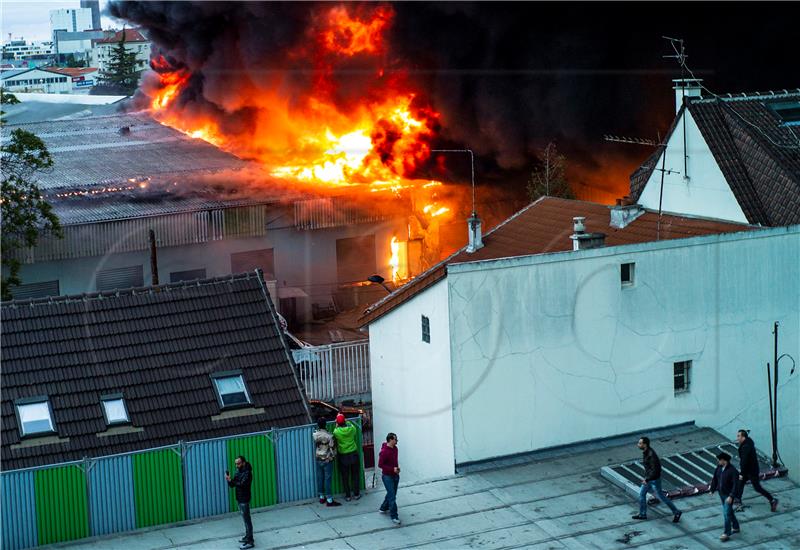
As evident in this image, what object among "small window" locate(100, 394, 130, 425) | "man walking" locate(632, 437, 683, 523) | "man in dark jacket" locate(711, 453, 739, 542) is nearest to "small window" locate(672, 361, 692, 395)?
"man walking" locate(632, 437, 683, 523)

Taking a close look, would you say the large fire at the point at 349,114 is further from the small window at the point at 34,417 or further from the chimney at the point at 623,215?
the small window at the point at 34,417

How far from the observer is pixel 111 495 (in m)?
17.1

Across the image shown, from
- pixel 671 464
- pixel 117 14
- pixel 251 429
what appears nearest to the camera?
pixel 251 429

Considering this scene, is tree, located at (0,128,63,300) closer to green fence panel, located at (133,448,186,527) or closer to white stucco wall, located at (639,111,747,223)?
white stucco wall, located at (639,111,747,223)

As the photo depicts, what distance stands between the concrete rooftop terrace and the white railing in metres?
7.95

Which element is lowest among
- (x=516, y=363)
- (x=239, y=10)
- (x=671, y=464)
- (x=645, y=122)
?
(x=671, y=464)

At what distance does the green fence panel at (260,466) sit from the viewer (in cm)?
1770

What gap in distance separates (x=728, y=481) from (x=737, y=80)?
29.2 m

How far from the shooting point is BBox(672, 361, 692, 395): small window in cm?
2141

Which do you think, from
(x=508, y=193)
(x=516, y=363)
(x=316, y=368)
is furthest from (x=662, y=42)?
(x=516, y=363)

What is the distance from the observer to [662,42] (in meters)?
44.3

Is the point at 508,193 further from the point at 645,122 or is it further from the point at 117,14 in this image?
the point at 117,14

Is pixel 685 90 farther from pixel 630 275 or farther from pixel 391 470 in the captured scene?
pixel 391 470

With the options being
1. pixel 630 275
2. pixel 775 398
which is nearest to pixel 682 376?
pixel 775 398
